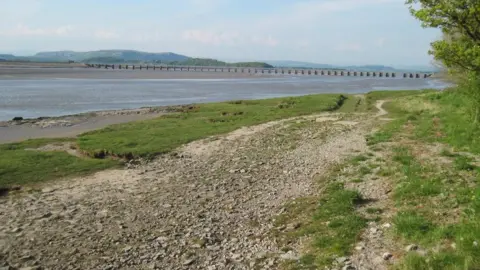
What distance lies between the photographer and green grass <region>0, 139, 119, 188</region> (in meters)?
19.9

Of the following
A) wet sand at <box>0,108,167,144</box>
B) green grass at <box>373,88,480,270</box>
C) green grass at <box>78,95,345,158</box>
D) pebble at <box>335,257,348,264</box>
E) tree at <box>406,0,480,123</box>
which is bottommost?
wet sand at <box>0,108,167,144</box>

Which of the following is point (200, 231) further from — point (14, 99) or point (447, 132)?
point (14, 99)

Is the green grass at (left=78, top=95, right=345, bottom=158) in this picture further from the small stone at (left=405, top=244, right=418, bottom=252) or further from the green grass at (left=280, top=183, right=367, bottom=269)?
the small stone at (left=405, top=244, right=418, bottom=252)

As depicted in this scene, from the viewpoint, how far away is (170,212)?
605 inches

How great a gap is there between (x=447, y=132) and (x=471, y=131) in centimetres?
157

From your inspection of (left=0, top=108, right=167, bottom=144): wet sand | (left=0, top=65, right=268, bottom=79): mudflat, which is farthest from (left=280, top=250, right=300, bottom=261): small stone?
(left=0, top=65, right=268, bottom=79): mudflat

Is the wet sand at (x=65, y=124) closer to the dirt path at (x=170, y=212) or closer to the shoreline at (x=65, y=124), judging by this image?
the shoreline at (x=65, y=124)

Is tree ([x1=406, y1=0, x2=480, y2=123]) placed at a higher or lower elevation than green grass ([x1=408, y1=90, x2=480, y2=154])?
higher

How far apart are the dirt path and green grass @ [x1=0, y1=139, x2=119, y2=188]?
125cm

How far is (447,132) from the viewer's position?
25938mm

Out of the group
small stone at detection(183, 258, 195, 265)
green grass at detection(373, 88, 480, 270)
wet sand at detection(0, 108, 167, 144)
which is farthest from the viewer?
wet sand at detection(0, 108, 167, 144)

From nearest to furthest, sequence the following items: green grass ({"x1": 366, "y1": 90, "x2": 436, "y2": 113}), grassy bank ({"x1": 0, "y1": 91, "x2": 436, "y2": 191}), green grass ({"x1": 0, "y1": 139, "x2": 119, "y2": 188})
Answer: green grass ({"x1": 0, "y1": 139, "x2": 119, "y2": 188}), grassy bank ({"x1": 0, "y1": 91, "x2": 436, "y2": 191}), green grass ({"x1": 366, "y1": 90, "x2": 436, "y2": 113})

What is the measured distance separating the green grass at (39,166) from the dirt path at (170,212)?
125 cm

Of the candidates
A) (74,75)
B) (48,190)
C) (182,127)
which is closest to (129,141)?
(182,127)
